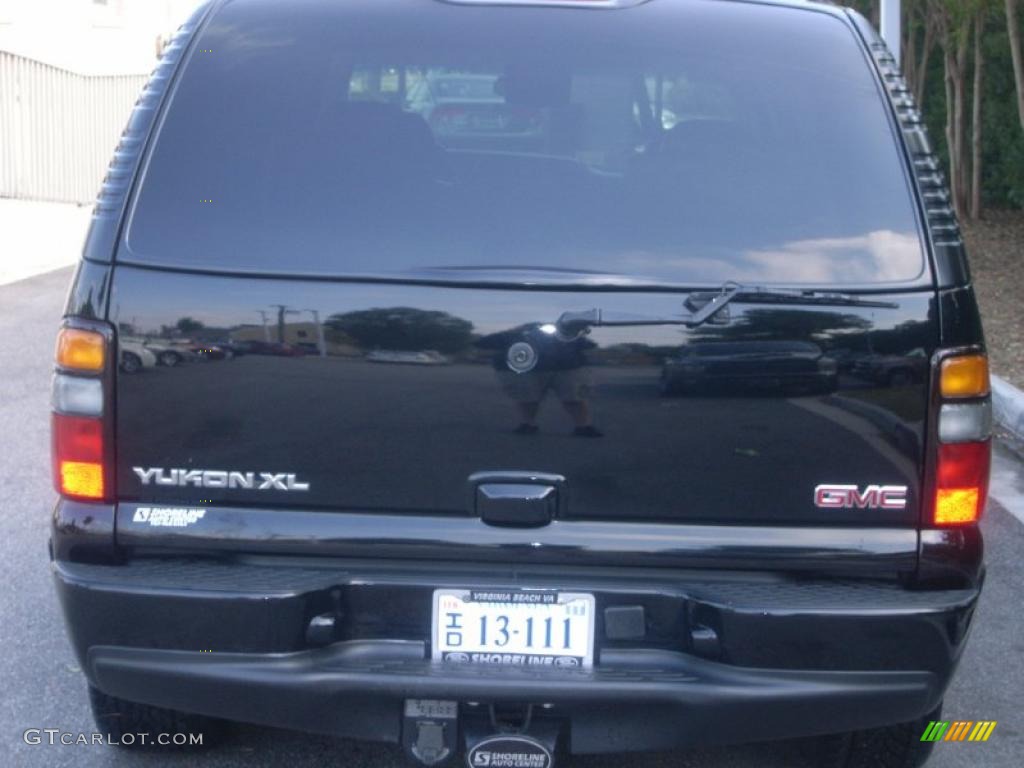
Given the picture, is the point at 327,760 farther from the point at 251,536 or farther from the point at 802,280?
the point at 802,280

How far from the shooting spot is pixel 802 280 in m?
2.87

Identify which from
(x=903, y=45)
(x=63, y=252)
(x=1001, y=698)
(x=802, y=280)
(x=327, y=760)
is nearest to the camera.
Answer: (x=802, y=280)

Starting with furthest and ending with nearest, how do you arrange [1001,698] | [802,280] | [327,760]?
[1001,698]
[327,760]
[802,280]

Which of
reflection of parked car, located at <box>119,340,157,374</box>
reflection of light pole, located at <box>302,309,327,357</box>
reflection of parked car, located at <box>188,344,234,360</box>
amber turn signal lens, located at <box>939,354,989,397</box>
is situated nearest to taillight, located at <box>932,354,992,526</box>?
amber turn signal lens, located at <box>939,354,989,397</box>

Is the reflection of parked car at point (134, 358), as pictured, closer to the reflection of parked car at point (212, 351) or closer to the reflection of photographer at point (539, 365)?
the reflection of parked car at point (212, 351)

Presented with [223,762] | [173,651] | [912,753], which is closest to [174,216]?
[173,651]

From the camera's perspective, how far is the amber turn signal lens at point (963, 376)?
2.89 metres

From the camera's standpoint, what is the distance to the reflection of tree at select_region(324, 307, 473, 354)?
9.33 feet

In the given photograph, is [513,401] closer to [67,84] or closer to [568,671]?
[568,671]

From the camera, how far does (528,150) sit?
125 inches

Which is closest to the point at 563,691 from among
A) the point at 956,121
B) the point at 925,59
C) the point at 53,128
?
the point at 956,121

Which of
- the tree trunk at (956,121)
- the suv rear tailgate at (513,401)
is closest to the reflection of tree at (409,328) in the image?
the suv rear tailgate at (513,401)

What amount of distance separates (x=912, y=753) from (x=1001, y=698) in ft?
2.83

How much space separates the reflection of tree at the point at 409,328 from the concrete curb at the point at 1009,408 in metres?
5.04
